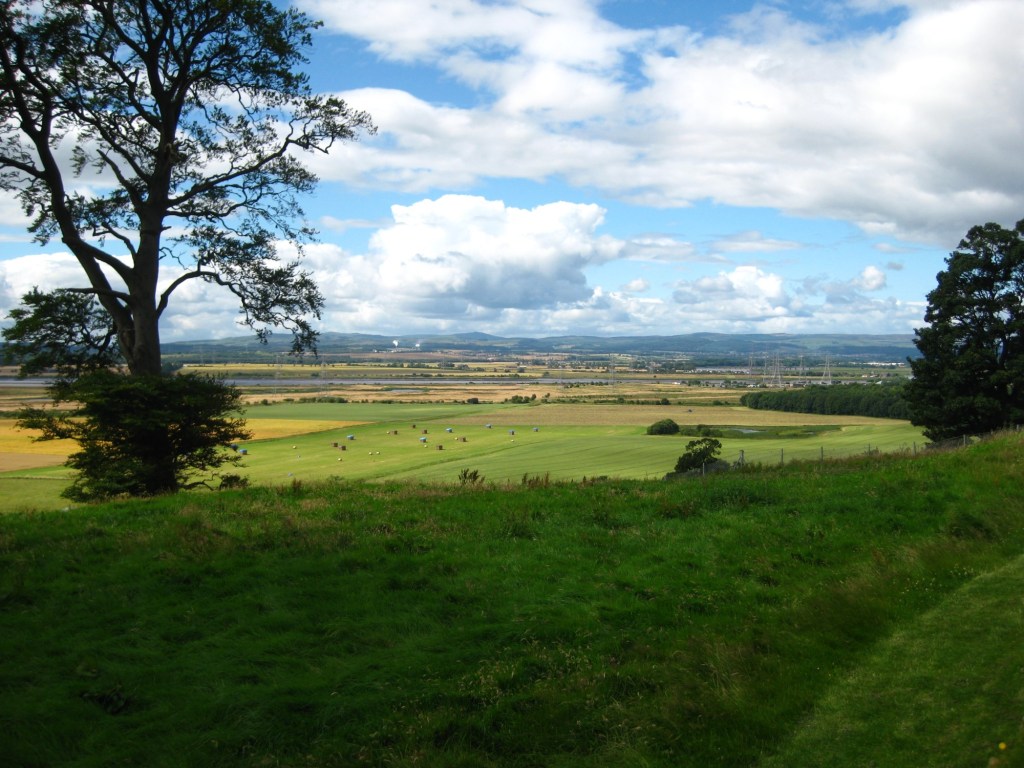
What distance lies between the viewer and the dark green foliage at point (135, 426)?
1781 centimetres

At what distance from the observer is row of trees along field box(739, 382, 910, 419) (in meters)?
91.3

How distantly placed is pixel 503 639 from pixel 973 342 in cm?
4269

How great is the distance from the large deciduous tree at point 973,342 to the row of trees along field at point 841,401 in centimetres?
4574

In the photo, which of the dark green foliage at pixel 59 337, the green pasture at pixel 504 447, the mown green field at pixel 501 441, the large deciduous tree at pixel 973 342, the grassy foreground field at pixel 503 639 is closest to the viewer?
the grassy foreground field at pixel 503 639

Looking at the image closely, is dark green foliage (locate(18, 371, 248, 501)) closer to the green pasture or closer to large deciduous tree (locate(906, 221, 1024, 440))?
the green pasture

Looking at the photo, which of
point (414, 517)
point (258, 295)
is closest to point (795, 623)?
point (414, 517)

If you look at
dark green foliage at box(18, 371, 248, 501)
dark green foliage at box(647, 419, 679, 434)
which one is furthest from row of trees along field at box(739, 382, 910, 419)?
dark green foliage at box(18, 371, 248, 501)

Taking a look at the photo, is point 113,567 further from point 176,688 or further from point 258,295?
point 258,295

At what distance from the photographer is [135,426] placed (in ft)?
59.5

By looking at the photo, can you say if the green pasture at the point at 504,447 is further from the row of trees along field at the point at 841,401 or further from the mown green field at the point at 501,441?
the row of trees along field at the point at 841,401

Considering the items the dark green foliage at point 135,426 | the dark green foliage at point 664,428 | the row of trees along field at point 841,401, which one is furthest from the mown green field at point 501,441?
the dark green foliage at point 135,426

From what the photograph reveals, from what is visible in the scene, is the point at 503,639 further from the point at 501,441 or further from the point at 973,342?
the point at 501,441

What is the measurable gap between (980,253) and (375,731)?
4673 centimetres

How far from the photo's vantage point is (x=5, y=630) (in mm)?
7523
